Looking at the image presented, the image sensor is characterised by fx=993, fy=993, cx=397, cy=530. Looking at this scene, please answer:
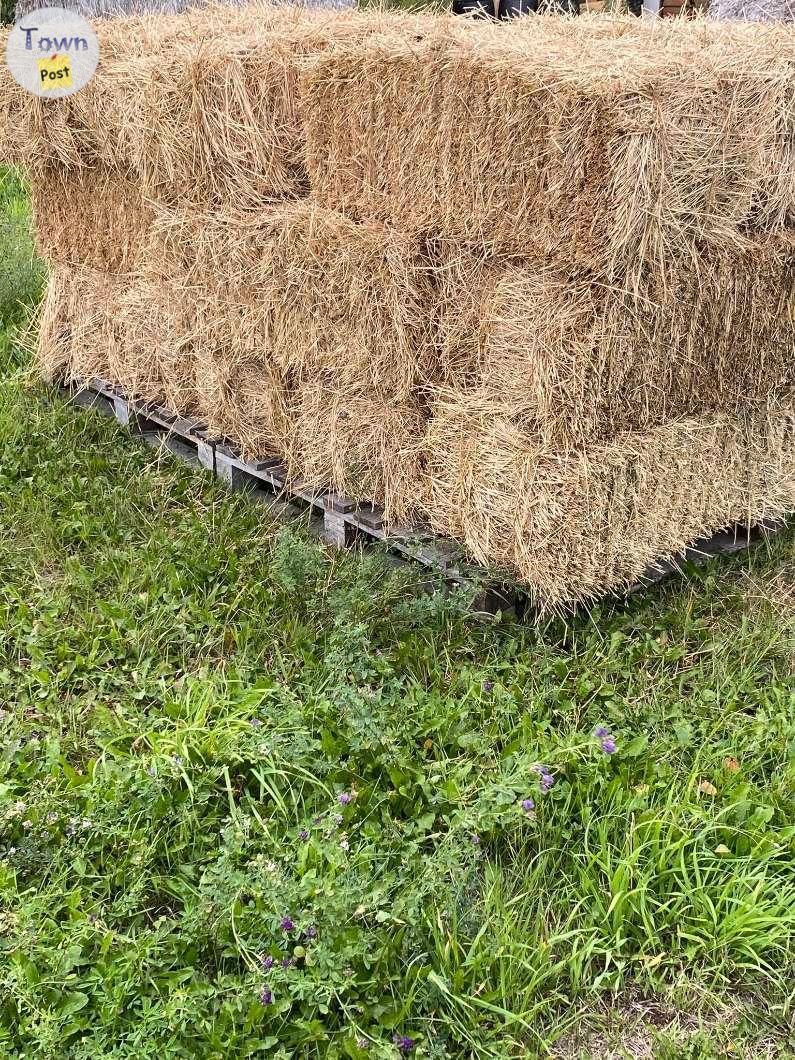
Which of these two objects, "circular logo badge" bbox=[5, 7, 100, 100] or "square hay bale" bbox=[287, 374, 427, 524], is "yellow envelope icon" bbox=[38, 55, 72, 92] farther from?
"square hay bale" bbox=[287, 374, 427, 524]

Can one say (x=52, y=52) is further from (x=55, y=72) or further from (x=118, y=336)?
(x=118, y=336)

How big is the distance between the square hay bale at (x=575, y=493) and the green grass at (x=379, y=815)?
0.25 m

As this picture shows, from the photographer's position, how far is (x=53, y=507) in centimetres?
449

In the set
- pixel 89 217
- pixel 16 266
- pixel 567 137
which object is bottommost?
pixel 16 266

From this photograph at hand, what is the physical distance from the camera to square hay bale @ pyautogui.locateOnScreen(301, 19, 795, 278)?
288 centimetres

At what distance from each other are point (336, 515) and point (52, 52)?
2.84 metres

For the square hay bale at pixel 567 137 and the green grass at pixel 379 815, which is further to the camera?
the square hay bale at pixel 567 137

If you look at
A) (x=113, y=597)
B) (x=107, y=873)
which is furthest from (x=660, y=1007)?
(x=113, y=597)

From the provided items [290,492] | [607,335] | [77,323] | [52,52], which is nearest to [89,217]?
[77,323]

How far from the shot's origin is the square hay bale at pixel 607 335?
10.3 ft

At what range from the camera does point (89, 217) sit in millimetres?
5230

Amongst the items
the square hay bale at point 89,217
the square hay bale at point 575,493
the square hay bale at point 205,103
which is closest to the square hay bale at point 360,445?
the square hay bale at point 575,493

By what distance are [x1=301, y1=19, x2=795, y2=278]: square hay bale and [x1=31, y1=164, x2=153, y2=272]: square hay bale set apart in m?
1.58

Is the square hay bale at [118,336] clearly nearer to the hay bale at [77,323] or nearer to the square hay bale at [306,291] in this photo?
the hay bale at [77,323]
